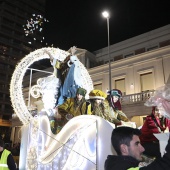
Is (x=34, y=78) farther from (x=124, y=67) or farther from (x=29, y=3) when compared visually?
(x=29, y=3)

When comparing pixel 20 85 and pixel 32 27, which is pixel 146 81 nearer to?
pixel 20 85

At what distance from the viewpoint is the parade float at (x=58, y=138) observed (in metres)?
4.30

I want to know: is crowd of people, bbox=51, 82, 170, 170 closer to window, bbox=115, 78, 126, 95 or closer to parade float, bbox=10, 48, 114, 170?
parade float, bbox=10, 48, 114, 170

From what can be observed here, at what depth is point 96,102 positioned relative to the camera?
5.45m

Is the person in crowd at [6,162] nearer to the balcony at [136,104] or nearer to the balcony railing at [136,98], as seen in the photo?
the balcony at [136,104]

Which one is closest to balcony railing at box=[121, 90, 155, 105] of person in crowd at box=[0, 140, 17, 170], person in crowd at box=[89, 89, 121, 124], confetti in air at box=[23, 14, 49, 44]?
person in crowd at box=[89, 89, 121, 124]

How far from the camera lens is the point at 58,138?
509 cm

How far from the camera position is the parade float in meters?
4.30

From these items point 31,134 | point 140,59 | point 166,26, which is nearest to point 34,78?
point 140,59

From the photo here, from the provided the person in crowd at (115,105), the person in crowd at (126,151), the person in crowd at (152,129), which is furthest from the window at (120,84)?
the person in crowd at (126,151)

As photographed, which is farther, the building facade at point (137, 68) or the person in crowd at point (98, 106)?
the building facade at point (137, 68)

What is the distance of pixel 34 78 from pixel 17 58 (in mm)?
20396

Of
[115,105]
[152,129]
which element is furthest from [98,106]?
[152,129]

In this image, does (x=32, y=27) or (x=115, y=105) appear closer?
(x=115, y=105)
